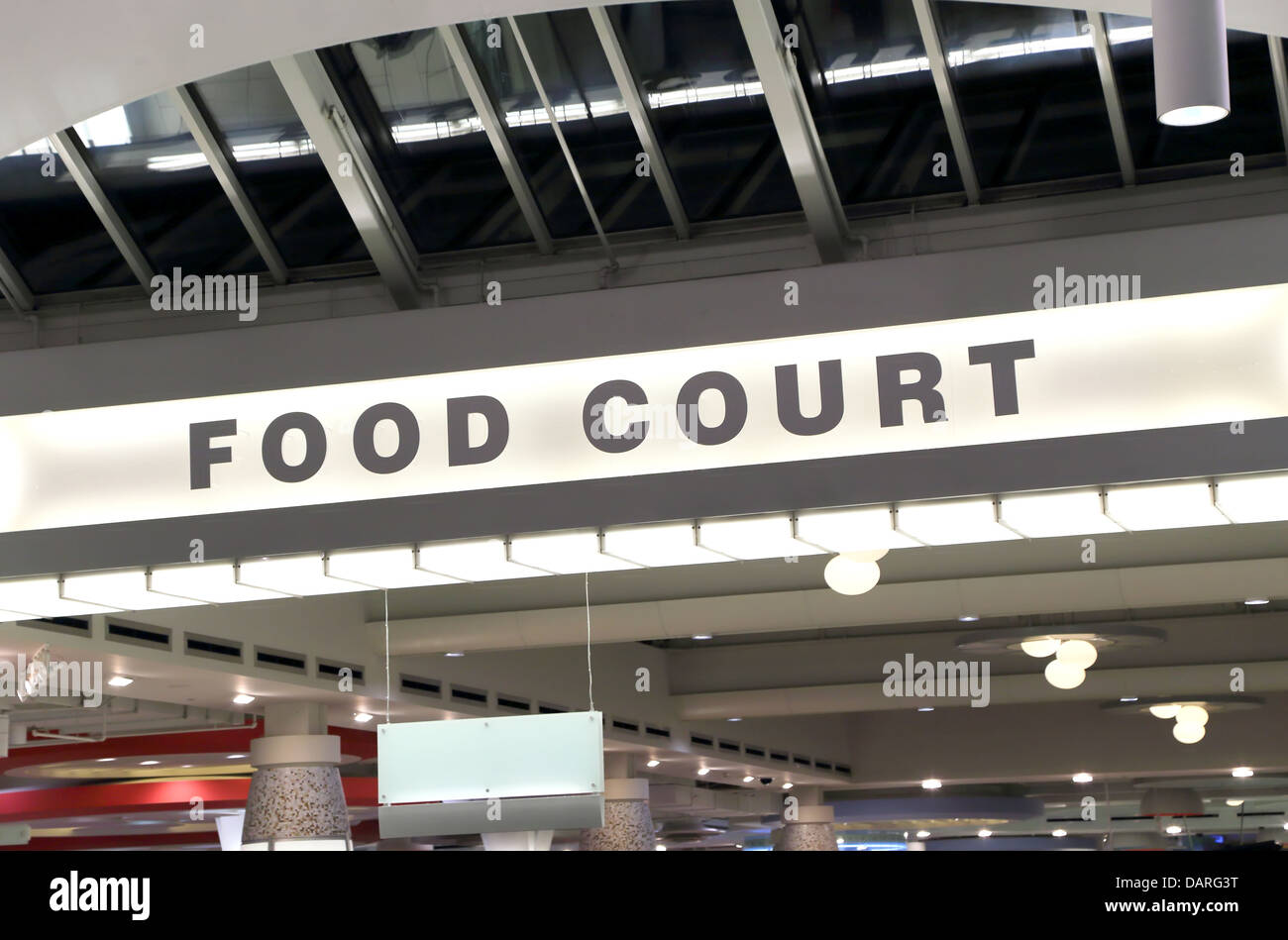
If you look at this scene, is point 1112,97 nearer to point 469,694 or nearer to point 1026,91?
point 1026,91

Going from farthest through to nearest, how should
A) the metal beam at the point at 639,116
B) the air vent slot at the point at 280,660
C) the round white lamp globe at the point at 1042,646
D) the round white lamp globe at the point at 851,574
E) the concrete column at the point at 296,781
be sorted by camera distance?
the concrete column at the point at 296,781
the round white lamp globe at the point at 1042,646
the air vent slot at the point at 280,660
the round white lamp globe at the point at 851,574
the metal beam at the point at 639,116

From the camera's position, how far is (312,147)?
5363 millimetres

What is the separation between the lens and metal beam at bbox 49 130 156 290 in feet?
17.7

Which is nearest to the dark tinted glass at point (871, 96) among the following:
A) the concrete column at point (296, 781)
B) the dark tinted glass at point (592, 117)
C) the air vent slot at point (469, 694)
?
the dark tinted glass at point (592, 117)

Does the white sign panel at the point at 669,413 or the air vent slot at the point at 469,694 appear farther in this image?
the air vent slot at the point at 469,694

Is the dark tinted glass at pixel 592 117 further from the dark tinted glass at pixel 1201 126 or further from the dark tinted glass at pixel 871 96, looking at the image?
the dark tinted glass at pixel 1201 126

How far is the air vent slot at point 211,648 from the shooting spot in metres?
9.87

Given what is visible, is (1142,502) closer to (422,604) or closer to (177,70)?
(177,70)

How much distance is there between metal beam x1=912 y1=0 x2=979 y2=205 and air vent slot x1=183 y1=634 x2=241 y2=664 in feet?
21.7

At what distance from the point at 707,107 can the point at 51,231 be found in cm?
270

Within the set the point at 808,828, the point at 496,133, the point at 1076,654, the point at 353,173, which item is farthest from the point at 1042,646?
the point at 808,828

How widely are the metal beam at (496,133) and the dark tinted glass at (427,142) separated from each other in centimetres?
6

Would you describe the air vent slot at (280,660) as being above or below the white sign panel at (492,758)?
above

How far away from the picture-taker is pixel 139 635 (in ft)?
31.0
